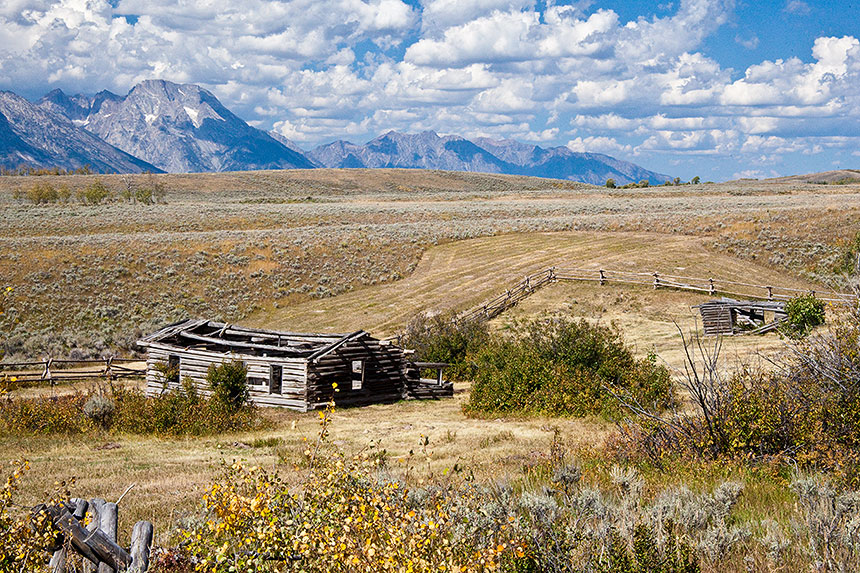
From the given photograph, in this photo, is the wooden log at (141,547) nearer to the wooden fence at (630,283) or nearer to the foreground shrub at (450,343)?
the foreground shrub at (450,343)

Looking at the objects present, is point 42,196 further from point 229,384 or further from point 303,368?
point 303,368

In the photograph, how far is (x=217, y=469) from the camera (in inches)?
534

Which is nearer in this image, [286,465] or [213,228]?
[286,465]

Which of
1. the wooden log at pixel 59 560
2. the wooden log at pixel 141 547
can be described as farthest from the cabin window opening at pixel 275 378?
the wooden log at pixel 59 560

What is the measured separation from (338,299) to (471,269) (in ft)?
33.2

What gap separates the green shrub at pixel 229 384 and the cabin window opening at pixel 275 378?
93 cm

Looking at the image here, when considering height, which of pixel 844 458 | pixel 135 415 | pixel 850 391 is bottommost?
pixel 135 415

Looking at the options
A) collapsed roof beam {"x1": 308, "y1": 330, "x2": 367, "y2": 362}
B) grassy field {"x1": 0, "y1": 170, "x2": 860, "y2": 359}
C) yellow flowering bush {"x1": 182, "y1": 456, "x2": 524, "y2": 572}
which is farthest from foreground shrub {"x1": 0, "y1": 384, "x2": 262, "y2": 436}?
grassy field {"x1": 0, "y1": 170, "x2": 860, "y2": 359}

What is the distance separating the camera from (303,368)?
22.1 metres

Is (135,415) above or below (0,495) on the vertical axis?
below

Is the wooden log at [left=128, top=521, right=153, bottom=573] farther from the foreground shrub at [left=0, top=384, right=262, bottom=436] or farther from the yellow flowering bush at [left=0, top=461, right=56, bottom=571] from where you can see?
the foreground shrub at [left=0, top=384, right=262, bottom=436]

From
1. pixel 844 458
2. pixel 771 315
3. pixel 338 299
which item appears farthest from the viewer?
pixel 338 299

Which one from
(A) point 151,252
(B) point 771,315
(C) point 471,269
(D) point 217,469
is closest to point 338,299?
(C) point 471,269

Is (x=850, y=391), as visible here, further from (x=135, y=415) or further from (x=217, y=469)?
(x=135, y=415)
